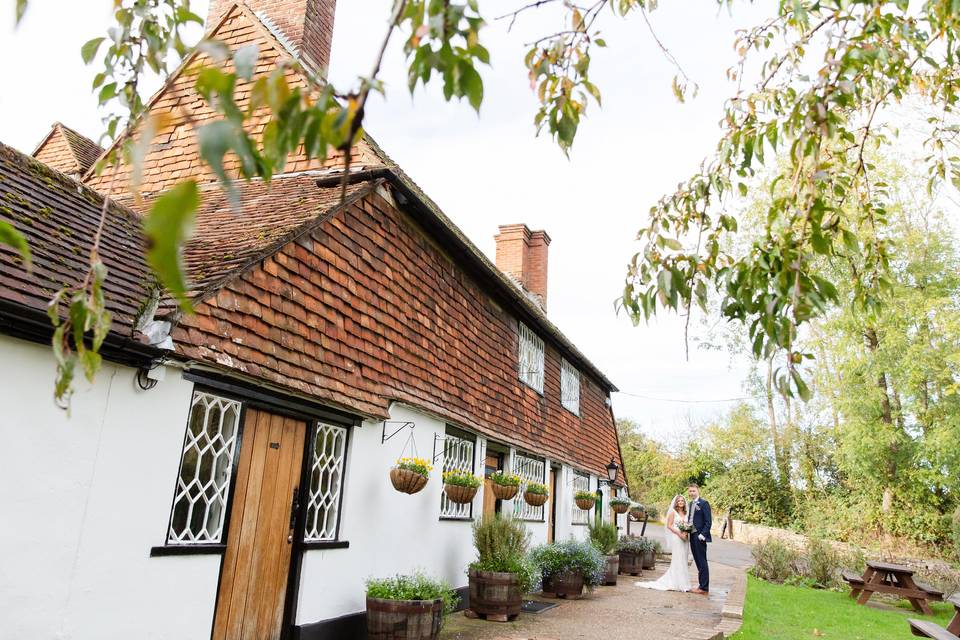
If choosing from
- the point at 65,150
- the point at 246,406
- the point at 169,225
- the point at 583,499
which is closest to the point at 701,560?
the point at 583,499

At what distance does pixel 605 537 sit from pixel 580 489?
324 centimetres

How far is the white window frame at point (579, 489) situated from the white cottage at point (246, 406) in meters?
6.10

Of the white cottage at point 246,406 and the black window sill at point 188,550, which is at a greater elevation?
the white cottage at point 246,406

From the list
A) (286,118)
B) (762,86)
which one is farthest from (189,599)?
(762,86)

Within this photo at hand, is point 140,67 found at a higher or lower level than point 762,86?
lower

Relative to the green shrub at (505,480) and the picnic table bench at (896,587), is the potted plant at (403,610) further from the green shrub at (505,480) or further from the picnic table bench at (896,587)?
the picnic table bench at (896,587)

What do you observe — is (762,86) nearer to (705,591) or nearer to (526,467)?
(526,467)

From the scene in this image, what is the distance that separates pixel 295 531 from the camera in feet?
20.9

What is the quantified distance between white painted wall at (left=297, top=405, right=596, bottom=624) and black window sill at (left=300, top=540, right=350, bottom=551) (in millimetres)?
48

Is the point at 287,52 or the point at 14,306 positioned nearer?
the point at 14,306

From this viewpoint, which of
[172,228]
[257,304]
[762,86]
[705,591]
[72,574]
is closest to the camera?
[172,228]

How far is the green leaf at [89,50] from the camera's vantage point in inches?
84.2

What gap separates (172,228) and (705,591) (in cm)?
1366

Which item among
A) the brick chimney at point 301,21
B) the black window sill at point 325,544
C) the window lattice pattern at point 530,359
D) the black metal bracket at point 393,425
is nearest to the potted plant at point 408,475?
the black metal bracket at point 393,425
